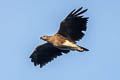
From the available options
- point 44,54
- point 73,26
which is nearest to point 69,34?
point 73,26

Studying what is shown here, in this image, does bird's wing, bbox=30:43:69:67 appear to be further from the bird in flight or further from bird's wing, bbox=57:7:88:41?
bird's wing, bbox=57:7:88:41

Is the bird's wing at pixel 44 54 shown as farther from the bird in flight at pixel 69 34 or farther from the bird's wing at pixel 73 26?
the bird's wing at pixel 73 26

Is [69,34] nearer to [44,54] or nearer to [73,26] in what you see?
[73,26]

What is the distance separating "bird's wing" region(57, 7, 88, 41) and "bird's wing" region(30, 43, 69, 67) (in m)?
1.33

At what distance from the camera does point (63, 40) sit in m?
22.9

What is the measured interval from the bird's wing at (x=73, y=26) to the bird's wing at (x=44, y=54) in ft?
4.36

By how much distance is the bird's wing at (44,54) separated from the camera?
2423 cm

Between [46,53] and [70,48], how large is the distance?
8.32ft

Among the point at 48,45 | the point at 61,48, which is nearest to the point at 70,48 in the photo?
the point at 61,48

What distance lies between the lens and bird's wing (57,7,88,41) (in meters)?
22.7

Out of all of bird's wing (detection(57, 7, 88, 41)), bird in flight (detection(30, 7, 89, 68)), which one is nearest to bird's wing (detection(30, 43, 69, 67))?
bird in flight (detection(30, 7, 89, 68))

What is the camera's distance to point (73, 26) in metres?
23.0

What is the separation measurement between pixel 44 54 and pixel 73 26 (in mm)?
2329

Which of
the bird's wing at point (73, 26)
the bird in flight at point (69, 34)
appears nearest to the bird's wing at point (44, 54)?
the bird in flight at point (69, 34)
